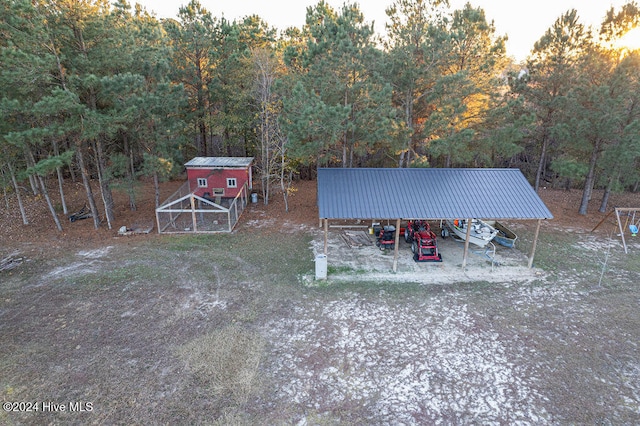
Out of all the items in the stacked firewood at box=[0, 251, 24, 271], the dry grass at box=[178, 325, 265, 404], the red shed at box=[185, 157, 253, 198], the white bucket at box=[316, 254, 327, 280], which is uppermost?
the red shed at box=[185, 157, 253, 198]

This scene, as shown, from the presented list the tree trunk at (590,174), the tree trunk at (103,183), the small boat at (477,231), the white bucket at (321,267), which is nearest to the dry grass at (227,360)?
the white bucket at (321,267)

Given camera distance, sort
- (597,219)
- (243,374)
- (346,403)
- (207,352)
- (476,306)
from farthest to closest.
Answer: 1. (597,219)
2. (476,306)
3. (207,352)
4. (243,374)
5. (346,403)

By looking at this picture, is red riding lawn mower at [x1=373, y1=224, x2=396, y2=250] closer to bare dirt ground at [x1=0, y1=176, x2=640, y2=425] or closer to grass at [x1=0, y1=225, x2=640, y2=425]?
bare dirt ground at [x1=0, y1=176, x2=640, y2=425]

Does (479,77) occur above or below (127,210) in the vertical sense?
above

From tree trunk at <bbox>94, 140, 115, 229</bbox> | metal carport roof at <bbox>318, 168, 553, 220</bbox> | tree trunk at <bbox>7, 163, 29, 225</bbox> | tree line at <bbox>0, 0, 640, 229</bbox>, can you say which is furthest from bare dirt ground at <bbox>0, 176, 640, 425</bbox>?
tree line at <bbox>0, 0, 640, 229</bbox>

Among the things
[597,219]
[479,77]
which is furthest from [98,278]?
[597,219]

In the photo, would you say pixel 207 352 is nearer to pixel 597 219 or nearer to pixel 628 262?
pixel 628 262
